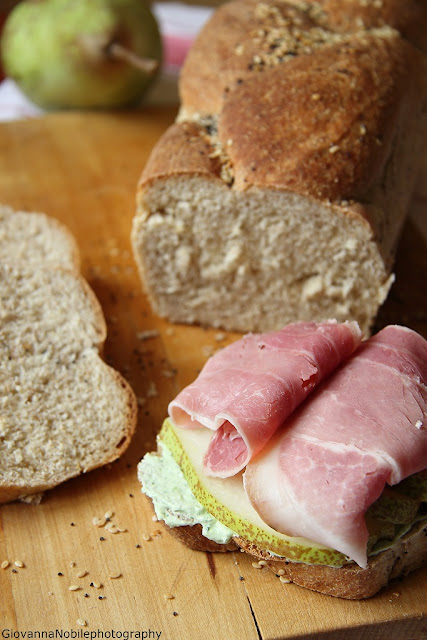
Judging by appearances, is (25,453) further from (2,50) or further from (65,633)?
(2,50)

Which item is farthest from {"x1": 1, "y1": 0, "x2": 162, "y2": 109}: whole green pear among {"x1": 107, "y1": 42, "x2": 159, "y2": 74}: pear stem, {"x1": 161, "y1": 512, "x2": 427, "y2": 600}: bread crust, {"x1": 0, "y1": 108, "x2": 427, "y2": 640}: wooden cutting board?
{"x1": 161, "y1": 512, "x2": 427, "y2": 600}: bread crust

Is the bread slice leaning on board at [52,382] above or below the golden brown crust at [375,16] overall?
below

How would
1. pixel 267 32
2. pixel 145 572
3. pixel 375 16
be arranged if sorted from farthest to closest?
pixel 375 16, pixel 267 32, pixel 145 572

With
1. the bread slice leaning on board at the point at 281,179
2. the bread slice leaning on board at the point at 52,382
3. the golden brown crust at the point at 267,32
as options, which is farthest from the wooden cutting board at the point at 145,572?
the golden brown crust at the point at 267,32

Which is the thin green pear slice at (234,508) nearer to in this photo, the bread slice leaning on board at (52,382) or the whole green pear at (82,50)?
the bread slice leaning on board at (52,382)

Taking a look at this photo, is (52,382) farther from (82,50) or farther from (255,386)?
(82,50)

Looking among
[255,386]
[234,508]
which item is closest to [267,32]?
[255,386]
